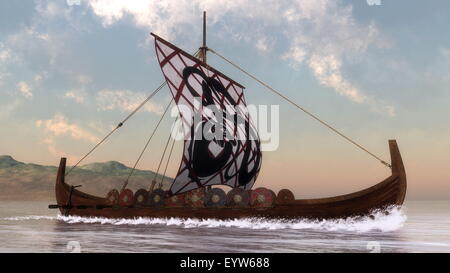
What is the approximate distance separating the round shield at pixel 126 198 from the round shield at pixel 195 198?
11.9 feet

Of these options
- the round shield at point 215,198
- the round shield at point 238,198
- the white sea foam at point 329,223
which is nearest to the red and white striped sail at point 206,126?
the round shield at point 215,198

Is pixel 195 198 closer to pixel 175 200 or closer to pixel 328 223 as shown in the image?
pixel 175 200

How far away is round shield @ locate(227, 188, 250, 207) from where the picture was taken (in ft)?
67.5

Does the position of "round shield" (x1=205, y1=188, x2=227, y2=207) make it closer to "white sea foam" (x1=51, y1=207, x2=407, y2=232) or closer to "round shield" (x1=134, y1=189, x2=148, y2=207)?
"white sea foam" (x1=51, y1=207, x2=407, y2=232)

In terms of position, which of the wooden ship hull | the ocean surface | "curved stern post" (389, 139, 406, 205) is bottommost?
the ocean surface

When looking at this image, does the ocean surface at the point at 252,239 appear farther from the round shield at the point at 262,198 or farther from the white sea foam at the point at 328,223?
the round shield at the point at 262,198

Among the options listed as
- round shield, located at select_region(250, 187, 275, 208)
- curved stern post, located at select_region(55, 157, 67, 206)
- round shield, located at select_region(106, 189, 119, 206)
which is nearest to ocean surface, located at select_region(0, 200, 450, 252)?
round shield, located at select_region(250, 187, 275, 208)

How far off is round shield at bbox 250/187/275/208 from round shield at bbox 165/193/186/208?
4078mm

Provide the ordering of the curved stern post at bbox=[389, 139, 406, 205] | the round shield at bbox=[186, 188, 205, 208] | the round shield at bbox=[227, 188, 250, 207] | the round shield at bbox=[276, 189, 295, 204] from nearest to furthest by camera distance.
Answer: the curved stern post at bbox=[389, 139, 406, 205]
the round shield at bbox=[276, 189, 295, 204]
the round shield at bbox=[227, 188, 250, 207]
the round shield at bbox=[186, 188, 205, 208]

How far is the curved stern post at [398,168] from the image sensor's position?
60.5 feet

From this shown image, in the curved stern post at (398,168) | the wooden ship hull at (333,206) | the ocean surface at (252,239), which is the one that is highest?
the curved stern post at (398,168)
